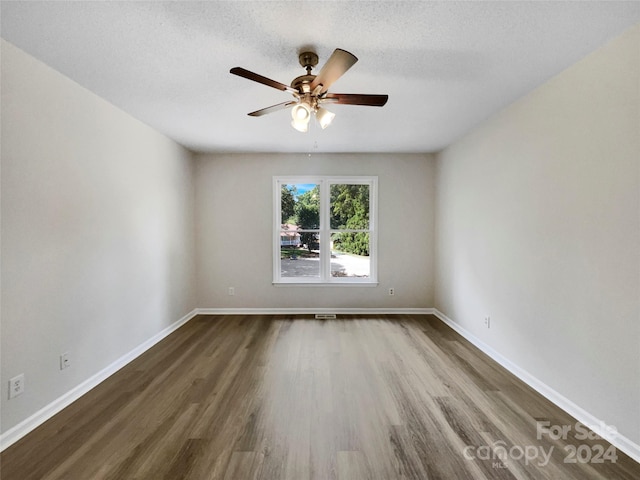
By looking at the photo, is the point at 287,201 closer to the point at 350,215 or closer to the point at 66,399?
the point at 350,215

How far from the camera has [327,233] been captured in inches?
Result: 184

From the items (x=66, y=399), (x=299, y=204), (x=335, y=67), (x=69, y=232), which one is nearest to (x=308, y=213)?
(x=299, y=204)

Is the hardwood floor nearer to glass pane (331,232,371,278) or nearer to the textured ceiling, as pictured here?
glass pane (331,232,371,278)

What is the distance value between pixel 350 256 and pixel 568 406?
3067 millimetres

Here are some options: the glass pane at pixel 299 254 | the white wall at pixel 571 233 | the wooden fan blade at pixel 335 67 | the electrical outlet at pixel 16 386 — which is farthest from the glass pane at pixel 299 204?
the electrical outlet at pixel 16 386

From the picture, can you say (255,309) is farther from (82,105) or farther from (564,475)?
(564,475)

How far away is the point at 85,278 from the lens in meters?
2.41

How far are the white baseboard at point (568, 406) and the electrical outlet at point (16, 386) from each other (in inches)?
147

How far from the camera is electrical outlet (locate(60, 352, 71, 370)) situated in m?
2.18

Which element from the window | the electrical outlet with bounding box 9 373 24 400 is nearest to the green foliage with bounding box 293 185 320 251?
the window

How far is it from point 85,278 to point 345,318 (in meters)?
3.14

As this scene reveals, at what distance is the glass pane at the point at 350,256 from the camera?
15.4ft

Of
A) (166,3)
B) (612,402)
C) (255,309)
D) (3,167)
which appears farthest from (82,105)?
(612,402)

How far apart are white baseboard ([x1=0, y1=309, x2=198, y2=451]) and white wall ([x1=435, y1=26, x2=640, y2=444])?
374 centimetres
